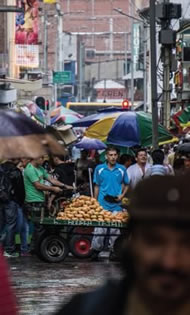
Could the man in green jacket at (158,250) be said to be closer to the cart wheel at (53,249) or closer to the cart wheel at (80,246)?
the cart wheel at (53,249)

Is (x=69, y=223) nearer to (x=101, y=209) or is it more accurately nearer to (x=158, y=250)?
(x=101, y=209)

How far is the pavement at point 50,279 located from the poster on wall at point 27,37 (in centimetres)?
4305

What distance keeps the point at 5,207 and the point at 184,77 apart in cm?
2481

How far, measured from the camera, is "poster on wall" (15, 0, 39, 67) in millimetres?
59531

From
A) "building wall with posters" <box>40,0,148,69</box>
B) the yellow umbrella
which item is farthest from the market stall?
"building wall with posters" <box>40,0,148,69</box>

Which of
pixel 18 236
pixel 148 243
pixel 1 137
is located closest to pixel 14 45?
pixel 18 236

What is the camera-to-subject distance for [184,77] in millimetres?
41781

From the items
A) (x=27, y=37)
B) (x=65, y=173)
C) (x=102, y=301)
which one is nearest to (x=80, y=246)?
(x=65, y=173)

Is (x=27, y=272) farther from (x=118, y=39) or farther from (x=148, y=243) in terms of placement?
(x=118, y=39)

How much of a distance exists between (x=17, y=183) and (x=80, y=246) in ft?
4.54

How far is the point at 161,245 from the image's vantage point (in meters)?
2.71

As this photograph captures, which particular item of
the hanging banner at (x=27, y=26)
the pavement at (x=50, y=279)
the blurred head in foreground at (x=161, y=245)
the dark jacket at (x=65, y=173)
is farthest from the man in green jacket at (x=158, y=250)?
the hanging banner at (x=27, y=26)

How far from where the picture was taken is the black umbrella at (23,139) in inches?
230

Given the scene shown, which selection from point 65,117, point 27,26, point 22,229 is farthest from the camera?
point 27,26
